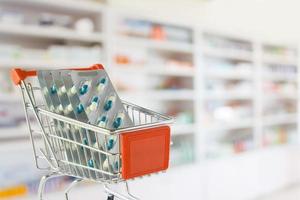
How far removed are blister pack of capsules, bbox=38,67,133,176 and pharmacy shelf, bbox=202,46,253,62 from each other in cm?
258

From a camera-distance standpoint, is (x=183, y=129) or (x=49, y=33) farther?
(x=183, y=129)

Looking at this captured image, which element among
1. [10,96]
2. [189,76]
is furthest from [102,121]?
[189,76]

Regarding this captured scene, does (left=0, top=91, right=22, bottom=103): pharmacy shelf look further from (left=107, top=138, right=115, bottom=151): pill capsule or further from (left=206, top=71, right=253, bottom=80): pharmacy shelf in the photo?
(left=206, top=71, right=253, bottom=80): pharmacy shelf

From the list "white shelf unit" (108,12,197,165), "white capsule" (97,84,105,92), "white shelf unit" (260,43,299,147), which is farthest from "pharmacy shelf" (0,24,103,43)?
"white shelf unit" (260,43,299,147)

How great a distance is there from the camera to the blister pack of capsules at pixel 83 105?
0.83 meters

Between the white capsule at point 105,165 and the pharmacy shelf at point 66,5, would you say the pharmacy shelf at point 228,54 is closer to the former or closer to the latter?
the pharmacy shelf at point 66,5

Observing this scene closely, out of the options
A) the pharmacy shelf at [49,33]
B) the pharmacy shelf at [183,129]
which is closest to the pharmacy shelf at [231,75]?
the pharmacy shelf at [183,129]

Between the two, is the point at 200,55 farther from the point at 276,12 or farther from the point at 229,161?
the point at 276,12

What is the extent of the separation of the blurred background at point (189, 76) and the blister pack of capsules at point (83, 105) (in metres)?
1.49

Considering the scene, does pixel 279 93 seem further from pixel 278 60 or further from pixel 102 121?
pixel 102 121

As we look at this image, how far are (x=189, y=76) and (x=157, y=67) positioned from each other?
0.43 m

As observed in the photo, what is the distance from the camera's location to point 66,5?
2.41 m

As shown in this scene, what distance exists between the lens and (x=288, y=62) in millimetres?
4480

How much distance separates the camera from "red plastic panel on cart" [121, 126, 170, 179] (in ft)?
2.52
